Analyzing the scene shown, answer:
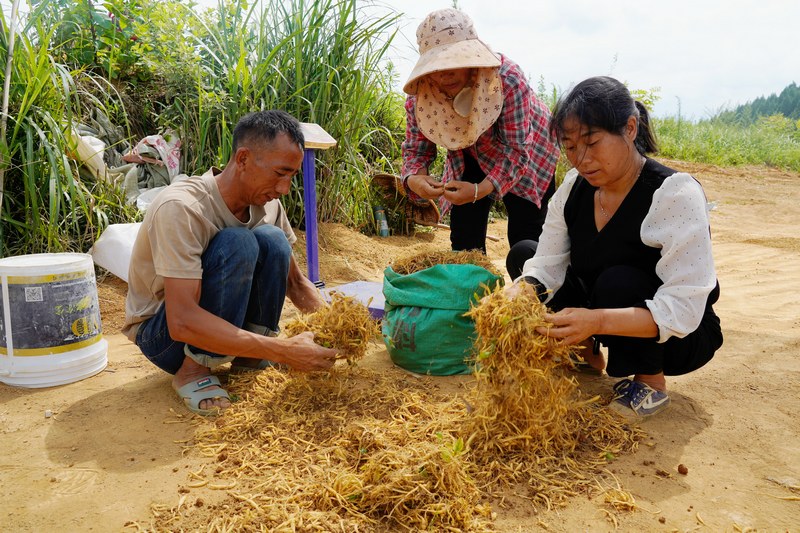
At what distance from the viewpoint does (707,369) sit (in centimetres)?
296

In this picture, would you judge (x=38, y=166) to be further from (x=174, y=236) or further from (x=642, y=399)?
(x=642, y=399)

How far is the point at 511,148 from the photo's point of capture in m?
3.22

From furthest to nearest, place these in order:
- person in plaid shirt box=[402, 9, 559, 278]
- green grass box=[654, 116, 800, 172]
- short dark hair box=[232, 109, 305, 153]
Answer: green grass box=[654, 116, 800, 172] < person in plaid shirt box=[402, 9, 559, 278] < short dark hair box=[232, 109, 305, 153]

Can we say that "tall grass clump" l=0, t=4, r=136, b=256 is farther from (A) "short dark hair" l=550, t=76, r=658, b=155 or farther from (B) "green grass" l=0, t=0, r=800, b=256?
(A) "short dark hair" l=550, t=76, r=658, b=155

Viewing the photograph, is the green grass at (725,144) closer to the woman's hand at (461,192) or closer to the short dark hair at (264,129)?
the woman's hand at (461,192)

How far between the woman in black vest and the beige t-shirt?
A: 1.27 metres

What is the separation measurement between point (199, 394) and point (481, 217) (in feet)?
6.10

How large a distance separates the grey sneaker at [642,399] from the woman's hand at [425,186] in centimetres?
142

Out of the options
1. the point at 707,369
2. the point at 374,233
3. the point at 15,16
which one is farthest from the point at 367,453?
the point at 374,233

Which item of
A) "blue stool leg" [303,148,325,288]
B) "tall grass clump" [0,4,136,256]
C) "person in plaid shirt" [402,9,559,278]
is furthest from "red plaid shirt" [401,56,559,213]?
"tall grass clump" [0,4,136,256]

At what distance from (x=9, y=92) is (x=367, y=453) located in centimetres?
326

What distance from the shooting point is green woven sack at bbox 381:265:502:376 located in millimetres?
2820

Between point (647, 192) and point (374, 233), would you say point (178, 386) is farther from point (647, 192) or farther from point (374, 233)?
point (374, 233)

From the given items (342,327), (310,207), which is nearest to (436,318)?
(342,327)
